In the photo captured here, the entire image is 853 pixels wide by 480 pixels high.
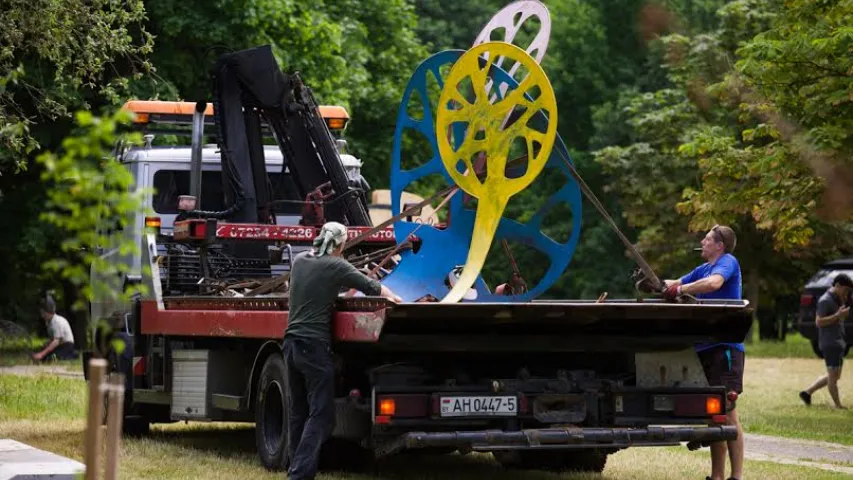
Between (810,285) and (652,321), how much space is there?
81.0 ft

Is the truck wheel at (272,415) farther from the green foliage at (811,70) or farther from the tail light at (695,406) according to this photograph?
the green foliage at (811,70)

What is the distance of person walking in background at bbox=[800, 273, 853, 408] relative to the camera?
20.8 m

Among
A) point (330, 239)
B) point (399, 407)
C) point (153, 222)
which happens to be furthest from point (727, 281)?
point (153, 222)

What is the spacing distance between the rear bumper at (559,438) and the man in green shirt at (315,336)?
455 mm

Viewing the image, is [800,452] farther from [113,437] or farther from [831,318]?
[113,437]

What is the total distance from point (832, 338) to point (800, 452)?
246 inches

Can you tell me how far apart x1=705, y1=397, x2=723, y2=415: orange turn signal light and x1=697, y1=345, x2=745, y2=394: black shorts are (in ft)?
0.90

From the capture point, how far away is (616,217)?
53000 mm

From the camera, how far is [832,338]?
20.9m

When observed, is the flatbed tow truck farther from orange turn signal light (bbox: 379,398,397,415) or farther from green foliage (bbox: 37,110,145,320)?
green foliage (bbox: 37,110,145,320)

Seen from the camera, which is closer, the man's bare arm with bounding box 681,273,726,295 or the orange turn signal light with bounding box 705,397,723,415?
the orange turn signal light with bounding box 705,397,723,415

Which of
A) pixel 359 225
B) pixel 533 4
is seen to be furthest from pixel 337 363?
pixel 359 225

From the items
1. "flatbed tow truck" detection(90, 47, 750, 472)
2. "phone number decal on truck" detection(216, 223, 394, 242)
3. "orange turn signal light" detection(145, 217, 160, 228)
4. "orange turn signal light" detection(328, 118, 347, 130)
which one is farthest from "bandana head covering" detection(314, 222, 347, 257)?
"orange turn signal light" detection(328, 118, 347, 130)

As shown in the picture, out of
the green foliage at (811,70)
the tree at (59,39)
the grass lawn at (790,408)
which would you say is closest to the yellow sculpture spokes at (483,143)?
the tree at (59,39)
